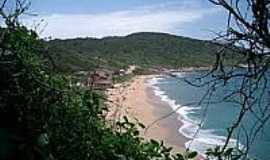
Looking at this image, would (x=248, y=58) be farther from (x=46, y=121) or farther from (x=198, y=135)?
(x=198, y=135)

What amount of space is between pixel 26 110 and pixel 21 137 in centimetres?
14

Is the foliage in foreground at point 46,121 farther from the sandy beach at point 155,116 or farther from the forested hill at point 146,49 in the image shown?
the forested hill at point 146,49

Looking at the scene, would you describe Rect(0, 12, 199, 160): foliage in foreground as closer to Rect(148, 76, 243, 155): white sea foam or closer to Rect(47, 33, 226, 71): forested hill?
Rect(148, 76, 243, 155): white sea foam

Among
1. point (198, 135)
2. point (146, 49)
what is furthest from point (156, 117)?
point (146, 49)

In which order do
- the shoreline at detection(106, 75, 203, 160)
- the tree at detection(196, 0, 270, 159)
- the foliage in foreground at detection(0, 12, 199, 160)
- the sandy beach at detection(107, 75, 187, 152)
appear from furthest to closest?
1. the sandy beach at detection(107, 75, 187, 152)
2. the shoreline at detection(106, 75, 203, 160)
3. the foliage in foreground at detection(0, 12, 199, 160)
4. the tree at detection(196, 0, 270, 159)

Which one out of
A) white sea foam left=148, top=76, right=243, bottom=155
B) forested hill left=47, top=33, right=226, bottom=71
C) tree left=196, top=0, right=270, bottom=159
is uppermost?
tree left=196, top=0, right=270, bottom=159

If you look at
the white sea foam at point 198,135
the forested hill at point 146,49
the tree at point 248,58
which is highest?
the tree at point 248,58

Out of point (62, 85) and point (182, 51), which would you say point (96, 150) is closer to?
point (62, 85)

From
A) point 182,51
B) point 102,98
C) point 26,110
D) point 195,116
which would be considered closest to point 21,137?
point 26,110

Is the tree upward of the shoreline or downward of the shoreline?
upward

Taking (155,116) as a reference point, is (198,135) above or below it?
below

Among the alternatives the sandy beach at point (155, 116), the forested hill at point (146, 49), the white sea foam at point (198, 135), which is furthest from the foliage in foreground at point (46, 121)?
the forested hill at point (146, 49)

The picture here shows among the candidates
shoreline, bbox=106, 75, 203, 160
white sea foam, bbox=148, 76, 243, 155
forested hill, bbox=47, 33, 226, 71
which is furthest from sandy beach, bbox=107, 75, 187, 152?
forested hill, bbox=47, 33, 226, 71

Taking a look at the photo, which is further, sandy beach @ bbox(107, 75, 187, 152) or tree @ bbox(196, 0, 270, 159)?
sandy beach @ bbox(107, 75, 187, 152)
